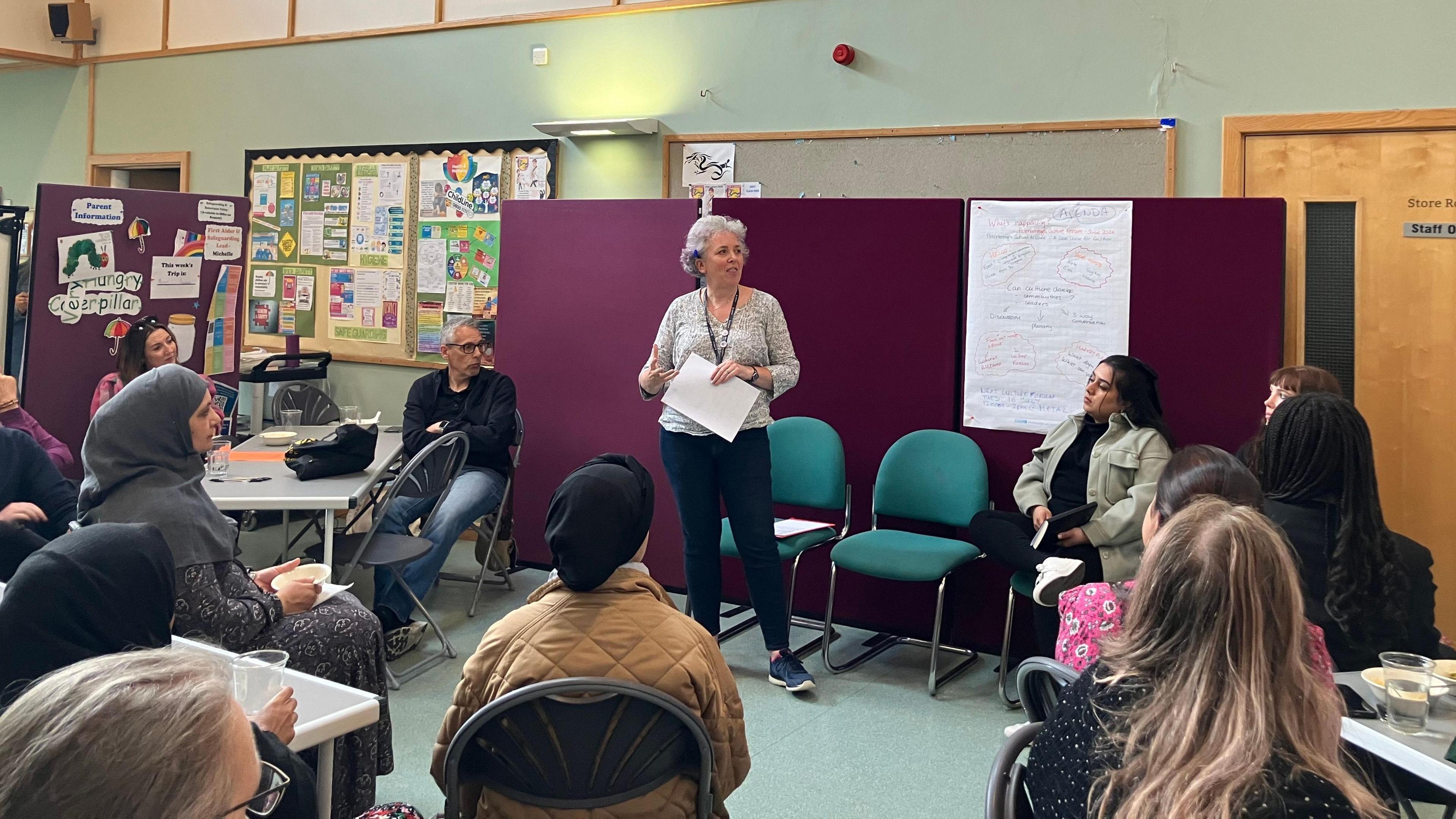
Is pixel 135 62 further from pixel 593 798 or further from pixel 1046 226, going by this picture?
pixel 593 798

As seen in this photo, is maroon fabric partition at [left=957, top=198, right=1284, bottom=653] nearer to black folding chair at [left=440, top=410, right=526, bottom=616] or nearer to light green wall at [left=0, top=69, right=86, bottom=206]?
black folding chair at [left=440, top=410, right=526, bottom=616]

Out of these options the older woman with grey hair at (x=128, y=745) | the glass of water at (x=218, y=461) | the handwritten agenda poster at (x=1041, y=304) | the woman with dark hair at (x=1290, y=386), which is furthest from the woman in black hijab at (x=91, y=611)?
the handwritten agenda poster at (x=1041, y=304)

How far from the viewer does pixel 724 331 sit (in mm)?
3861

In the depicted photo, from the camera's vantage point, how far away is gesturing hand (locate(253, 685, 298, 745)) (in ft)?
5.27

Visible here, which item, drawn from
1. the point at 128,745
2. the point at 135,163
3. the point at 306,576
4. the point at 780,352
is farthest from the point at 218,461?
the point at 135,163

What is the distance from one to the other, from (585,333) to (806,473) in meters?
1.32

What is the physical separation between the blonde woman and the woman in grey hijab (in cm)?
176

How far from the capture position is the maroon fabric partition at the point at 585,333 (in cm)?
482

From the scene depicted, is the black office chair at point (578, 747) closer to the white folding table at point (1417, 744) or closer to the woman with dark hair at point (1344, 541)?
the white folding table at point (1417, 744)

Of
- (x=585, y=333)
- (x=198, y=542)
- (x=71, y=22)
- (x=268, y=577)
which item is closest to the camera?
(x=198, y=542)

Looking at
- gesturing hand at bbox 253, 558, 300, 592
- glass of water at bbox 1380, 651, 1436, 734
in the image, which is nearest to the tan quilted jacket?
gesturing hand at bbox 253, 558, 300, 592

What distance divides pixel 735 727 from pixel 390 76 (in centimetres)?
543

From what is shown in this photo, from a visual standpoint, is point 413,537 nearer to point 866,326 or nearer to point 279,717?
point 866,326

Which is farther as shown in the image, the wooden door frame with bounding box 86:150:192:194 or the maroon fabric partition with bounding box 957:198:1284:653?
the wooden door frame with bounding box 86:150:192:194
